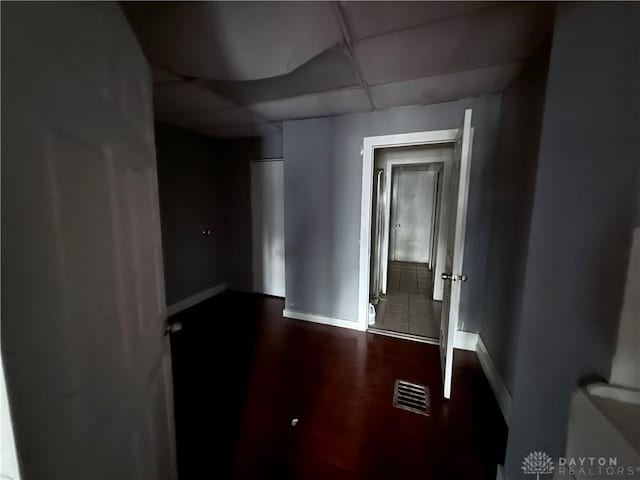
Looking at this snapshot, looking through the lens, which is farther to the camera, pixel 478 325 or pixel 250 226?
pixel 250 226

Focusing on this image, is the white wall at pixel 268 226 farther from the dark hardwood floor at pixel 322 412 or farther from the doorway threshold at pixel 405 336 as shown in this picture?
the doorway threshold at pixel 405 336

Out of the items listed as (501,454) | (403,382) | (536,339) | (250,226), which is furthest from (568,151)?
(250,226)

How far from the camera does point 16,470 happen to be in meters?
0.49

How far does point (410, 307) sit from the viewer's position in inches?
134

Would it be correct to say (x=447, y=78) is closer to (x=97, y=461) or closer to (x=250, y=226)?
(x=97, y=461)

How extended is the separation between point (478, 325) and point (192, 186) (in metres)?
3.60

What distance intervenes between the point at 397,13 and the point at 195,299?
3.56 meters

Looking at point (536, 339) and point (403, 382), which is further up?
point (536, 339)

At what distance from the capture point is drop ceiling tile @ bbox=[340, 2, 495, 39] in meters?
1.09

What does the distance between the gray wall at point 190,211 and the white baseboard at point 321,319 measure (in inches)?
52.9

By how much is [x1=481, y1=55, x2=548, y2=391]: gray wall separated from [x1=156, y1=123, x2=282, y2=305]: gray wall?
2.51 metres

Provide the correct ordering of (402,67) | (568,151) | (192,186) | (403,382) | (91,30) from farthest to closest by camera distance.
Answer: (192,186) < (403,382) < (402,67) < (568,151) < (91,30)

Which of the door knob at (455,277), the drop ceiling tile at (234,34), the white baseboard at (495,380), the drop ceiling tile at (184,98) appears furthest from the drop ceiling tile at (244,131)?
the white baseboard at (495,380)

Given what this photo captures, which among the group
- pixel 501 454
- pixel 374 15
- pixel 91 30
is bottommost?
pixel 501 454
